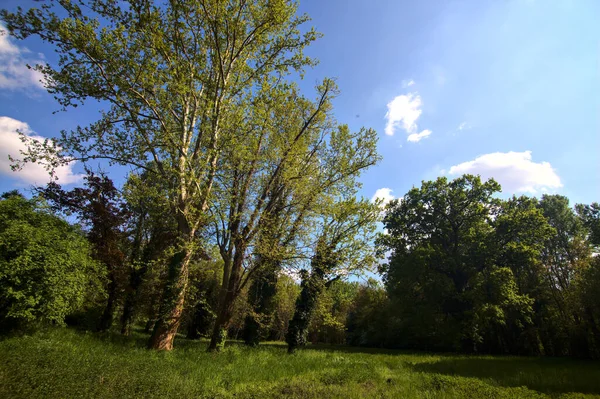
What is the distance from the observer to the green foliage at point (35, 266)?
30.4ft

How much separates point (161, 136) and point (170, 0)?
5265mm

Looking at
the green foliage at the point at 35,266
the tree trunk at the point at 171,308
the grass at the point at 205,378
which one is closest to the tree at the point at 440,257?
the grass at the point at 205,378

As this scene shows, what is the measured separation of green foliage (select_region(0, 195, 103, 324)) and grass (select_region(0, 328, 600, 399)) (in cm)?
105

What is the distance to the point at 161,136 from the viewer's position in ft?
34.9

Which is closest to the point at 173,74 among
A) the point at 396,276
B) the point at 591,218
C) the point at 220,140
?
the point at 220,140

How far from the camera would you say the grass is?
18.6ft

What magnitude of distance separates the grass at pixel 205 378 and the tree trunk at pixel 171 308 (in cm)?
71

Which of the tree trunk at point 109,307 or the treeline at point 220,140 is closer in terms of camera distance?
the treeline at point 220,140

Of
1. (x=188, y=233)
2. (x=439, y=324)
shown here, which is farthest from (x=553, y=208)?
(x=188, y=233)

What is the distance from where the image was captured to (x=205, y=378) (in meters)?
7.42

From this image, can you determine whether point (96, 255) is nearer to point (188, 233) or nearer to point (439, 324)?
point (188, 233)

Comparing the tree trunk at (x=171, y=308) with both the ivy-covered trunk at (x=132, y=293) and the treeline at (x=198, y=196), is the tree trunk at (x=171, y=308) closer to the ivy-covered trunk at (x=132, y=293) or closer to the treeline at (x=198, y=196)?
the treeline at (x=198, y=196)

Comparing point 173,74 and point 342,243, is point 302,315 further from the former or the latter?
point 173,74

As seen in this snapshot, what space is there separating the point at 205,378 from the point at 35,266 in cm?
754
